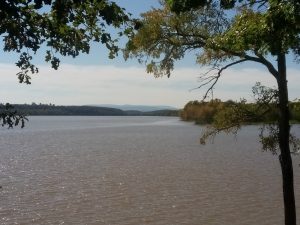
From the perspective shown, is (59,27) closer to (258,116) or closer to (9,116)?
(9,116)

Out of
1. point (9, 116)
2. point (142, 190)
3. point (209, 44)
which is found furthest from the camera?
point (142, 190)

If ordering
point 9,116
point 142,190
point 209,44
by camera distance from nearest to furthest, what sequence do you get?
point 9,116 → point 209,44 → point 142,190

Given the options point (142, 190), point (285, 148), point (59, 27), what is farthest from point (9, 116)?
point (142, 190)

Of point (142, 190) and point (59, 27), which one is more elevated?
point (59, 27)

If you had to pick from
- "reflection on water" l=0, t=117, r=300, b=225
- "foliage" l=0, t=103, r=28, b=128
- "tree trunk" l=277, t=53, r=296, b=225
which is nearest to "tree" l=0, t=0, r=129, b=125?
"foliage" l=0, t=103, r=28, b=128

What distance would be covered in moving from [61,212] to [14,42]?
1584 centimetres

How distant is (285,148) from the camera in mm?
11570

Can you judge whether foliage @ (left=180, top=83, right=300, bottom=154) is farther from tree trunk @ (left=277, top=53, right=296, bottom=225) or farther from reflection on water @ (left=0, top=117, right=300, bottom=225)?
reflection on water @ (left=0, top=117, right=300, bottom=225)

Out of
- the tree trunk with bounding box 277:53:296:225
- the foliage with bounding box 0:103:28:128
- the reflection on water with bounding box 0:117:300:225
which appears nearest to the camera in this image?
the foliage with bounding box 0:103:28:128

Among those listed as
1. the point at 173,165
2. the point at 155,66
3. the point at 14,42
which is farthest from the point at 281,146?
the point at 173,165

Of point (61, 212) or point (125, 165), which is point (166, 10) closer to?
point (61, 212)

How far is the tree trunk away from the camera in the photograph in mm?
11500

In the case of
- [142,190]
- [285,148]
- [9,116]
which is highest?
[9,116]

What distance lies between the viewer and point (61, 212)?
66.2ft
